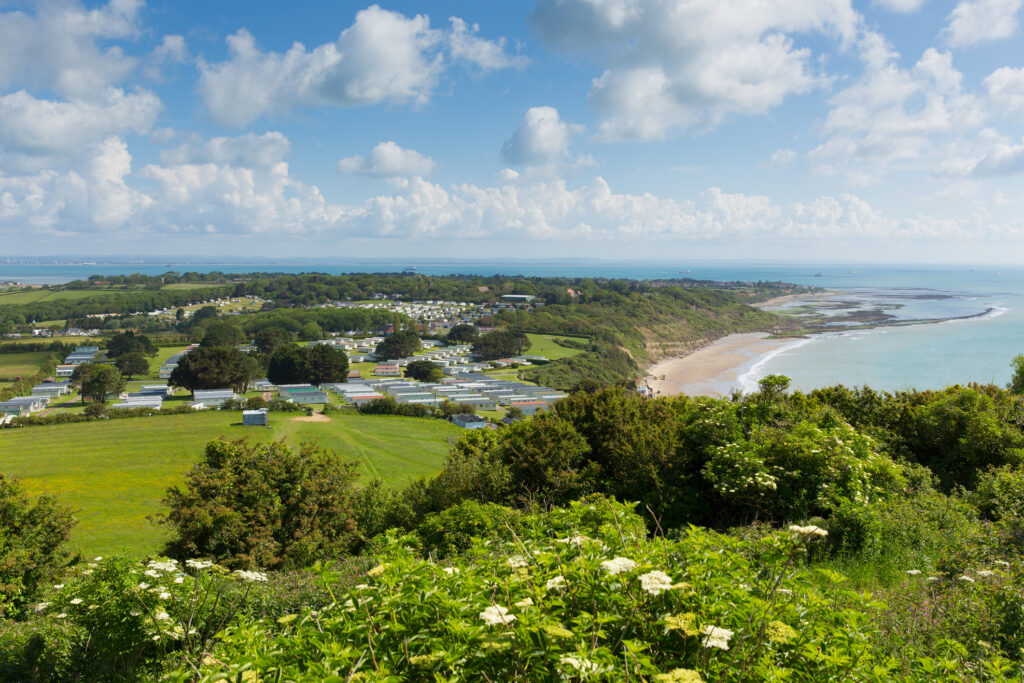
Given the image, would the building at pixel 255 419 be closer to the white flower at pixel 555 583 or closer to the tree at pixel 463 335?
the white flower at pixel 555 583

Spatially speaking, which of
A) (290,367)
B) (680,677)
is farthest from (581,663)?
(290,367)

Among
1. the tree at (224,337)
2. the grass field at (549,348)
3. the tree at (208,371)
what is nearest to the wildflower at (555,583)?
the tree at (208,371)

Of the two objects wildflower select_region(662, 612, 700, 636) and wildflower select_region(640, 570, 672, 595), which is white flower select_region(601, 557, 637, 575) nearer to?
wildflower select_region(640, 570, 672, 595)

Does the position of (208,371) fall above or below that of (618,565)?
below

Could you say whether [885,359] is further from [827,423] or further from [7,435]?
[7,435]

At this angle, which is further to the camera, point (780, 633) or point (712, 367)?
point (712, 367)

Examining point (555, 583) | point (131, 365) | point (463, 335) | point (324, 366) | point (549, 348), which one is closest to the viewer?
point (555, 583)

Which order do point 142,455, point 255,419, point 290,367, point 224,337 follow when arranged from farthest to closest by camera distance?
point 224,337 < point 290,367 < point 255,419 < point 142,455

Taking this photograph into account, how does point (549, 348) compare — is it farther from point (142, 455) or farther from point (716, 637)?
point (716, 637)

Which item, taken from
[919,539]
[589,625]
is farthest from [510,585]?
[919,539]
